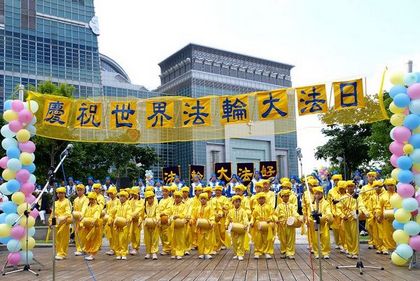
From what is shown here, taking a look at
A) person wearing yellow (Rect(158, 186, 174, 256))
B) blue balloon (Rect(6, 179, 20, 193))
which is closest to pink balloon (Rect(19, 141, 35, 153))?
blue balloon (Rect(6, 179, 20, 193))

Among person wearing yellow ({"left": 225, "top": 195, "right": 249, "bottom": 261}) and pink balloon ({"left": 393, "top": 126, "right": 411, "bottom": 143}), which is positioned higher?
pink balloon ({"left": 393, "top": 126, "right": 411, "bottom": 143})

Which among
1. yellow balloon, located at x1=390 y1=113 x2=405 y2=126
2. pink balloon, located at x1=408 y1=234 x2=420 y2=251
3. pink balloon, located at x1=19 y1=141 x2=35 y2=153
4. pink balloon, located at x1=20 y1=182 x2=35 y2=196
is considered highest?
yellow balloon, located at x1=390 y1=113 x2=405 y2=126

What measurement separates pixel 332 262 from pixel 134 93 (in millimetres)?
52432

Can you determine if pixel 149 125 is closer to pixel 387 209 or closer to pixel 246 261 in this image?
pixel 246 261

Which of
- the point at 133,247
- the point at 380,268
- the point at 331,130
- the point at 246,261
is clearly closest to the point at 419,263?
the point at 380,268

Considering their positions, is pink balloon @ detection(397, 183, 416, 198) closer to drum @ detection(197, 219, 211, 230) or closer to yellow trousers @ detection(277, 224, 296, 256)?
yellow trousers @ detection(277, 224, 296, 256)

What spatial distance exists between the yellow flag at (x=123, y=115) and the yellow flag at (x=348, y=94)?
5133mm

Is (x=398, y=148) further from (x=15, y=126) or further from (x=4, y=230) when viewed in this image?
(x=4, y=230)

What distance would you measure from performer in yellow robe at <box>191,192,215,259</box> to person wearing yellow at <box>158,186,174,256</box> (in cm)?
67

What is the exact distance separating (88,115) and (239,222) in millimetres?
4792

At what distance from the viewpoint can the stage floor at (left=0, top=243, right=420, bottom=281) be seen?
8.34m

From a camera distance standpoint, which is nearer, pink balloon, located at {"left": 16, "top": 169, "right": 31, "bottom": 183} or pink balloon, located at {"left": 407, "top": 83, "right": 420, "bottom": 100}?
pink balloon, located at {"left": 407, "top": 83, "right": 420, "bottom": 100}

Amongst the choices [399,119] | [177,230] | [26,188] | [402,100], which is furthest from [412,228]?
[26,188]

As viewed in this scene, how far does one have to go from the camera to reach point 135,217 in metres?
11.5
